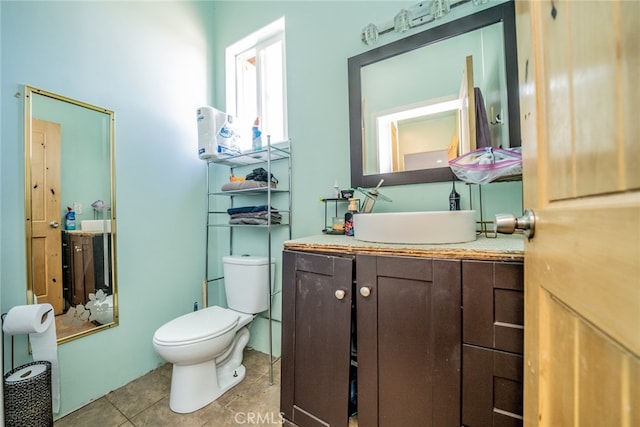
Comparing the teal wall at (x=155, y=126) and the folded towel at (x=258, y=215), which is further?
the folded towel at (x=258, y=215)

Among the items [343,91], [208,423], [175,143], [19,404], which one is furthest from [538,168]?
[175,143]

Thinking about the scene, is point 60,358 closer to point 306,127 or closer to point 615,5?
point 306,127

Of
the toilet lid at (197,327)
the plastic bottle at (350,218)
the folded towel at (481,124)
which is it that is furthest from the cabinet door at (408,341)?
the toilet lid at (197,327)

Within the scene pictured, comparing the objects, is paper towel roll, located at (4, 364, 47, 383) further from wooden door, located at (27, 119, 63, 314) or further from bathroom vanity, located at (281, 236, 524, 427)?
bathroom vanity, located at (281, 236, 524, 427)

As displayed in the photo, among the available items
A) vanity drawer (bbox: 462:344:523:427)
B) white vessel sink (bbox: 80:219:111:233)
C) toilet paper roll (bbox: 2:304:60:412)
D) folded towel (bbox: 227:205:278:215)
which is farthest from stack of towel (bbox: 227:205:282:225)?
vanity drawer (bbox: 462:344:523:427)

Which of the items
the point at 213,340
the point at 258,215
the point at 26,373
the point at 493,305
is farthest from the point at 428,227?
the point at 26,373

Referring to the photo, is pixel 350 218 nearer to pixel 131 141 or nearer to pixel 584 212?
pixel 584 212

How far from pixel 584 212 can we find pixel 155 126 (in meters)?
2.03

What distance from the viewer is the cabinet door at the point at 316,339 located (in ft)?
2.93

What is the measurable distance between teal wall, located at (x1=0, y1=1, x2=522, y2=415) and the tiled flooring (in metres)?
0.09

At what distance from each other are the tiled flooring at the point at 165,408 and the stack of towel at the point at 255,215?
96cm

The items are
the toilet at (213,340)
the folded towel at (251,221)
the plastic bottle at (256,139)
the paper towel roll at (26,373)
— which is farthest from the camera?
the plastic bottle at (256,139)

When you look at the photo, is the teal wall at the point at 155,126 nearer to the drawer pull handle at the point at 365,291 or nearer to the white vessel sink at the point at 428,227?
the white vessel sink at the point at 428,227

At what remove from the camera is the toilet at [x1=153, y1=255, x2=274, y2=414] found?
118cm
